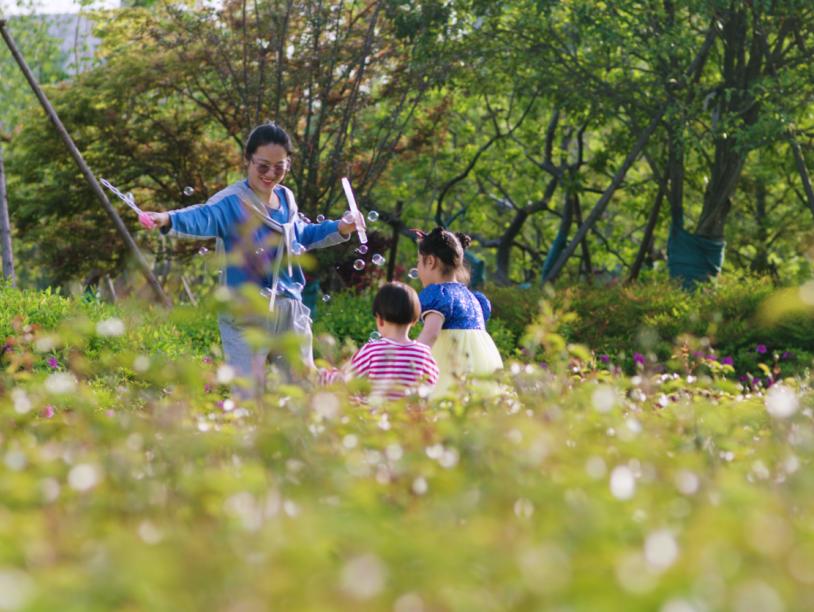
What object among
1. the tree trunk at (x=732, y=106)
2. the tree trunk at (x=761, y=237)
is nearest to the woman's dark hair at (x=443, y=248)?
the tree trunk at (x=732, y=106)

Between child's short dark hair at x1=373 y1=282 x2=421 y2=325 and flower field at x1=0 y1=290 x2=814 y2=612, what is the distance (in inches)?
64.3

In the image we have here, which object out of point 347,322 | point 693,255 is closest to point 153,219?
point 347,322

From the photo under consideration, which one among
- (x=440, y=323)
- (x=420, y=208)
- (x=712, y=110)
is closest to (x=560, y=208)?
(x=420, y=208)

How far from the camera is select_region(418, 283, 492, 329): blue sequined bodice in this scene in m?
6.51

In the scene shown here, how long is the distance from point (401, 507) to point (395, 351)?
2.60m

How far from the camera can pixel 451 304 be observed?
21.4 feet

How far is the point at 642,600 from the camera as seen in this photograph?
183cm

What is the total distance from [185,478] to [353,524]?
57cm

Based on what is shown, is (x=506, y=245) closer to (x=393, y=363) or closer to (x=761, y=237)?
(x=761, y=237)

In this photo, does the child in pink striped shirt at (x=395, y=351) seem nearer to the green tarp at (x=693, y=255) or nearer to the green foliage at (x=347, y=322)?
the green foliage at (x=347, y=322)

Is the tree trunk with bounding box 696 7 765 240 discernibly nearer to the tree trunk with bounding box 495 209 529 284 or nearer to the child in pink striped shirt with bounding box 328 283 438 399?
the tree trunk with bounding box 495 209 529 284

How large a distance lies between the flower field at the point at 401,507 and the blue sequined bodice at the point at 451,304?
8.30 ft

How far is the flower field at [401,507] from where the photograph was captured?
6.32ft

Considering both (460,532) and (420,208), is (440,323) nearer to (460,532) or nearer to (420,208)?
(460,532)
